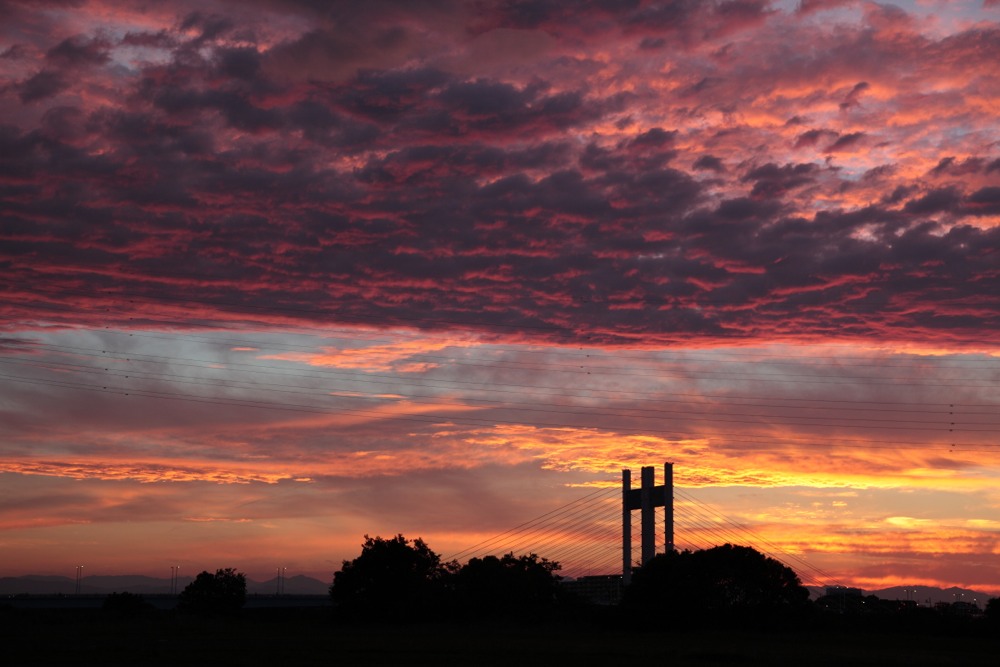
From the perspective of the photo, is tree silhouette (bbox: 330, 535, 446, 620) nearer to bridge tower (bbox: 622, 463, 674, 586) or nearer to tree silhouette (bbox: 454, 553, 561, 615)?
tree silhouette (bbox: 454, 553, 561, 615)

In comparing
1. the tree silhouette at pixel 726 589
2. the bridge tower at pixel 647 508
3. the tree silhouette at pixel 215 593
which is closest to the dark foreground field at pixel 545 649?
the tree silhouette at pixel 726 589

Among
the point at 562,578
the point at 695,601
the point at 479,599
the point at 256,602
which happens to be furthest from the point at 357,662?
the point at 256,602

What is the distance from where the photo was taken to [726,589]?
252 ft

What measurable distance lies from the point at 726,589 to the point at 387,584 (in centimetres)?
3506

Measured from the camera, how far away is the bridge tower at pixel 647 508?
87875 millimetres

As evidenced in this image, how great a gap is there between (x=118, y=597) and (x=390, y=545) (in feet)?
162

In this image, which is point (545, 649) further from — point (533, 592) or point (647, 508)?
point (533, 592)

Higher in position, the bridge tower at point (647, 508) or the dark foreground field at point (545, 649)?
the bridge tower at point (647, 508)

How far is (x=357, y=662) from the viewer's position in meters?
42.2

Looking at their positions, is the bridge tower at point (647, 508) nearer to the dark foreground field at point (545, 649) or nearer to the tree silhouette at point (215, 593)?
the dark foreground field at point (545, 649)

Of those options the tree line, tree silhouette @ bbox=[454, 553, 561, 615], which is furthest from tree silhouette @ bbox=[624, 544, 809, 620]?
tree silhouette @ bbox=[454, 553, 561, 615]

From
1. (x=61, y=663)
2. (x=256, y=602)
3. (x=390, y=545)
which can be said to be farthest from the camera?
(x=256, y=602)

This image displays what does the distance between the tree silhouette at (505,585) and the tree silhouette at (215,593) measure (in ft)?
128

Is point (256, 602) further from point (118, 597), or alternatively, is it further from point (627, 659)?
point (627, 659)
